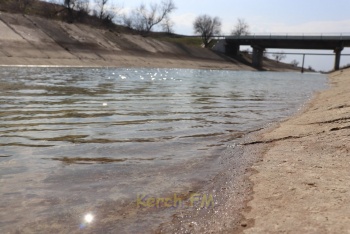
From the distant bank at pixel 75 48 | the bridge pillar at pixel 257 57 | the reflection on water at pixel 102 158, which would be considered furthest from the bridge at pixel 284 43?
the reflection on water at pixel 102 158

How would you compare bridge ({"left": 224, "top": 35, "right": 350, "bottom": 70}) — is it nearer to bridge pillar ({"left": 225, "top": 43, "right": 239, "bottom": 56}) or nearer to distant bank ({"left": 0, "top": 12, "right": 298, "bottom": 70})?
bridge pillar ({"left": 225, "top": 43, "right": 239, "bottom": 56})

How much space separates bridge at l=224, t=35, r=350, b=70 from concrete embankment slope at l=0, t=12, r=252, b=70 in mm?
17565

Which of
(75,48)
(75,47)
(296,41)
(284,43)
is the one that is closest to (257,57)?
(284,43)

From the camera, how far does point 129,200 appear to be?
11.5ft

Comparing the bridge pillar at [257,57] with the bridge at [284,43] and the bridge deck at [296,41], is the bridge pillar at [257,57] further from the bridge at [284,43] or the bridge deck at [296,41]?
the bridge deck at [296,41]

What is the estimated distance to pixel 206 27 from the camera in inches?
3893

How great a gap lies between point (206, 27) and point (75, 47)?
200 feet

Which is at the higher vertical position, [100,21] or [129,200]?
[100,21]

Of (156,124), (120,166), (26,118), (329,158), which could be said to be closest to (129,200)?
(120,166)

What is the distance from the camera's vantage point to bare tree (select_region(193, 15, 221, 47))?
94812 mm

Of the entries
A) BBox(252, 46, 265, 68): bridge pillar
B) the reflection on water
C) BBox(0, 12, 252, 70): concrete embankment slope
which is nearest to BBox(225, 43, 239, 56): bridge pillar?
BBox(252, 46, 265, 68): bridge pillar

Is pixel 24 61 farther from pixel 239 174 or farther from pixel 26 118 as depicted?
pixel 239 174

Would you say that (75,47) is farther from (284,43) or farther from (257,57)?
(257,57)

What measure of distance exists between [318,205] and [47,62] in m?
35.3
